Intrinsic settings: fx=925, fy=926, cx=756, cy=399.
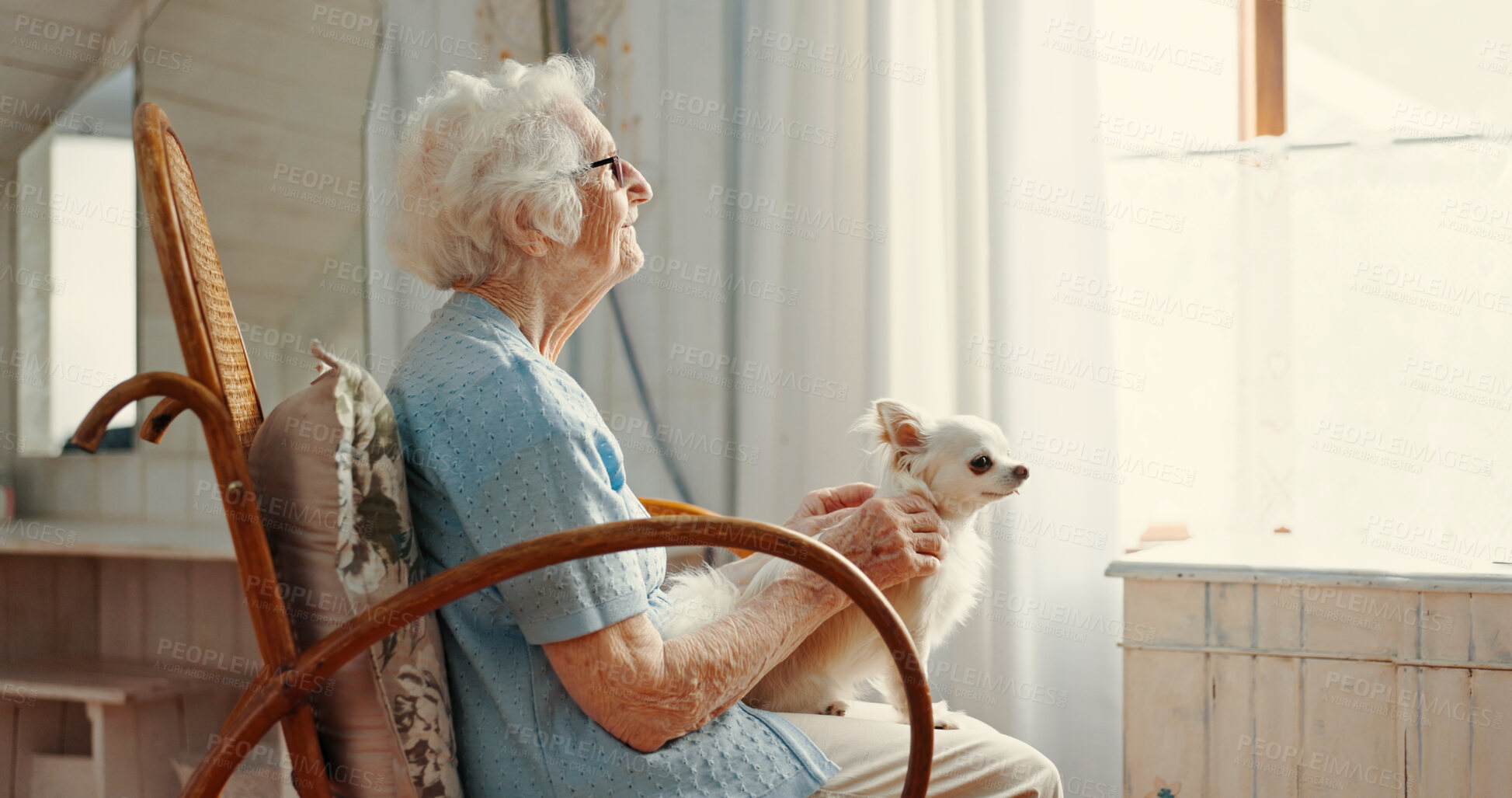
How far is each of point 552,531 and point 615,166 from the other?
0.56 meters

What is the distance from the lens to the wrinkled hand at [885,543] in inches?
46.2

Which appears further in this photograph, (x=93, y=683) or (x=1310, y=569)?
(x=93, y=683)

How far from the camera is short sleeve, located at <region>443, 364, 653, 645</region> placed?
94cm

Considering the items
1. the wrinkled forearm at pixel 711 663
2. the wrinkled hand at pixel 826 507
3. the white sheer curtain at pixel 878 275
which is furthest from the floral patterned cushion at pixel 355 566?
the white sheer curtain at pixel 878 275

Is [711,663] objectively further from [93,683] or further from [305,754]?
[93,683]

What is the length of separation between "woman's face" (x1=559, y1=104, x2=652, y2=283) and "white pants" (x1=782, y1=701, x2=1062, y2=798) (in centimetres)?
66

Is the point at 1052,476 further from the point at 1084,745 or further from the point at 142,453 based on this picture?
the point at 142,453

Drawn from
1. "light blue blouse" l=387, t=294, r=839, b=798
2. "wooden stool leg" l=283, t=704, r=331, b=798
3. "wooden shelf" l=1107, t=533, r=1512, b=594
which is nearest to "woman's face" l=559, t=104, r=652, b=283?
"light blue blouse" l=387, t=294, r=839, b=798

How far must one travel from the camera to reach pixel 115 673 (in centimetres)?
264

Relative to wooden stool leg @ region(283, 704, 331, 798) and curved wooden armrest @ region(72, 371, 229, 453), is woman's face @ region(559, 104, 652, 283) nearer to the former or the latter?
curved wooden armrest @ region(72, 371, 229, 453)

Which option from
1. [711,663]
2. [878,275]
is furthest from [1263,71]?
[711,663]

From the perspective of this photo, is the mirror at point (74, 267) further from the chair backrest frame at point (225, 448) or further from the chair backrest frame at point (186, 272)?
the chair backrest frame at point (225, 448)

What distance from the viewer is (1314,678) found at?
5.12 feet

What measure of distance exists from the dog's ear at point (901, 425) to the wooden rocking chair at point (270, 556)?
0.47 metres
